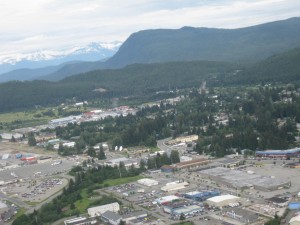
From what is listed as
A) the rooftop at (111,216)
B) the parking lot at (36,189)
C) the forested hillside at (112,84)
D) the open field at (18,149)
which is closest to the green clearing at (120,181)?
the parking lot at (36,189)

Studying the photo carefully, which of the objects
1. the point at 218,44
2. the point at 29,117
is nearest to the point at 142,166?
the point at 29,117

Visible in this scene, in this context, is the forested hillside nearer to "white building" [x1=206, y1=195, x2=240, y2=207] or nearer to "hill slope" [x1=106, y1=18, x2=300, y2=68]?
"hill slope" [x1=106, y1=18, x2=300, y2=68]

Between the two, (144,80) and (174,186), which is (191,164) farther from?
(144,80)

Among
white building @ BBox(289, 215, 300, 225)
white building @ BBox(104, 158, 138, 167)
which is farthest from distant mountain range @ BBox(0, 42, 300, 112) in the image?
white building @ BBox(289, 215, 300, 225)

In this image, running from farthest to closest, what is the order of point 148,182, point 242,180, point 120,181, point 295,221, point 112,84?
1. point 112,84
2. point 120,181
3. point 148,182
4. point 242,180
5. point 295,221

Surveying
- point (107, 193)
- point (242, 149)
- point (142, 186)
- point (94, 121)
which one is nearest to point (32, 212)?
point (107, 193)

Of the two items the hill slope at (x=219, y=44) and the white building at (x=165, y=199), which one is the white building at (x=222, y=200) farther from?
the hill slope at (x=219, y=44)
